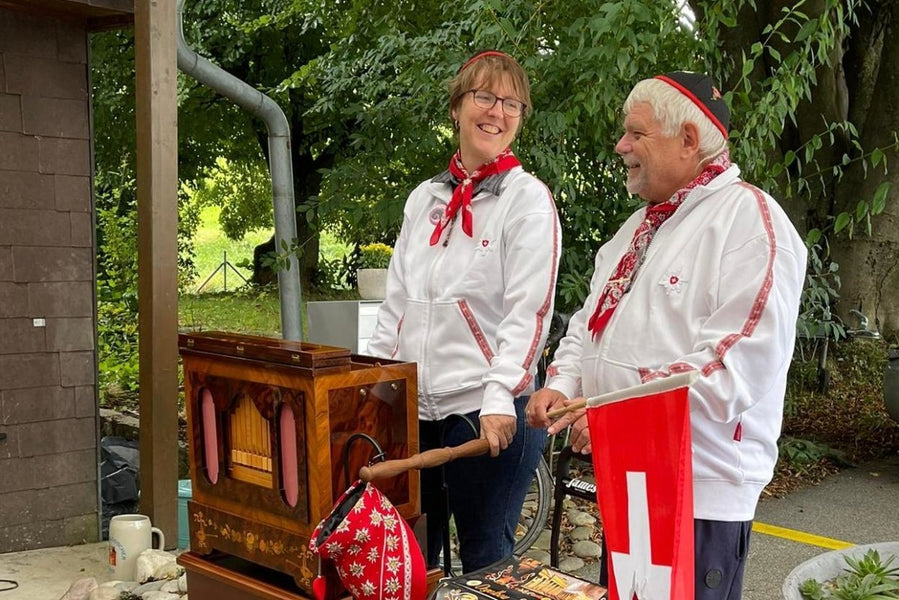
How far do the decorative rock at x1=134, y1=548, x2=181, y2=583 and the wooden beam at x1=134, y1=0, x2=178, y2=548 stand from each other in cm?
33

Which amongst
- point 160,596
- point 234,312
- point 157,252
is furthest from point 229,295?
point 160,596

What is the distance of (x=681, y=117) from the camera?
2006 mm

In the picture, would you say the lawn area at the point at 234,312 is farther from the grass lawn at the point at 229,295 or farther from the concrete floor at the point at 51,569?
the concrete floor at the point at 51,569

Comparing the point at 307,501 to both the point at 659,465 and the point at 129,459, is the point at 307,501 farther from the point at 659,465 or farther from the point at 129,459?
the point at 129,459

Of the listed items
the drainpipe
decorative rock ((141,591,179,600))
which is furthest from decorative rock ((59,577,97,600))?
the drainpipe

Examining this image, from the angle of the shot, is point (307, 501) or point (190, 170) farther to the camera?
point (190, 170)

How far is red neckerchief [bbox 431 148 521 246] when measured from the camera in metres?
2.40

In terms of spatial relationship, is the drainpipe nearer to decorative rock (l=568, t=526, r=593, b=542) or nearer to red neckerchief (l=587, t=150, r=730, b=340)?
decorative rock (l=568, t=526, r=593, b=542)

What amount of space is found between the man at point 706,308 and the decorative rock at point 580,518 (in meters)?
3.01

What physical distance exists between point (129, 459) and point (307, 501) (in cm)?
398

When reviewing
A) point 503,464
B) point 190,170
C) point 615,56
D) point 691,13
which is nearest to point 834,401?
point 691,13

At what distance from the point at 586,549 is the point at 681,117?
10.1ft

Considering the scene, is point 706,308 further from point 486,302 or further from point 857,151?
point 857,151

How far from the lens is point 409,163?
5.41 metres
